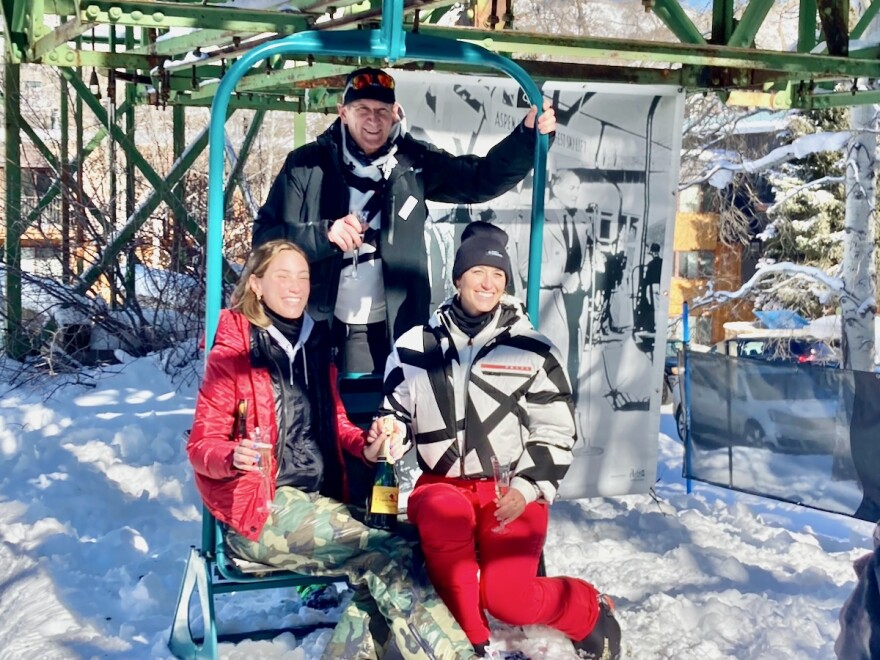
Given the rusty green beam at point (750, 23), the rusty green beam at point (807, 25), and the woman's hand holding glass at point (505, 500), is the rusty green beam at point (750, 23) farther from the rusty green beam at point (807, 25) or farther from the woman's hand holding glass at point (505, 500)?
the woman's hand holding glass at point (505, 500)

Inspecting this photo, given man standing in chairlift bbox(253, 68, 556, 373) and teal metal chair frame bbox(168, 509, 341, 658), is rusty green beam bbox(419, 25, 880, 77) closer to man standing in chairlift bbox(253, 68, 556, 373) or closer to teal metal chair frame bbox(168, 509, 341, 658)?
man standing in chairlift bbox(253, 68, 556, 373)

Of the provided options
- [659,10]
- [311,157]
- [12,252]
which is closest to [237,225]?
[12,252]

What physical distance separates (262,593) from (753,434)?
10.0 feet

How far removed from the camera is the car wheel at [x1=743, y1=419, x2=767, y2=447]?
5918mm

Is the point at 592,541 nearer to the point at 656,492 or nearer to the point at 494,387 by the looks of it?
the point at 656,492

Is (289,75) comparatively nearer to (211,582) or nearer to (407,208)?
(407,208)

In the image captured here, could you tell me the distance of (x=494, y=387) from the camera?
3434mm

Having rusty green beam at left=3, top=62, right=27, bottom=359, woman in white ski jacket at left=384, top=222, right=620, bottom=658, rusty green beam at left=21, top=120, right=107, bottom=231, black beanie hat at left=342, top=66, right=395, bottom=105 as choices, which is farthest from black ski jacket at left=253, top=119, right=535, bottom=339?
rusty green beam at left=21, top=120, right=107, bottom=231

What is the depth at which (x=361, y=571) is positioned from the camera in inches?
126

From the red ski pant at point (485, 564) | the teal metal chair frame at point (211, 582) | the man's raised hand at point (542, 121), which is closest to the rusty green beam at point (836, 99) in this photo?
the man's raised hand at point (542, 121)

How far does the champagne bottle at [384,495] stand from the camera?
3318mm

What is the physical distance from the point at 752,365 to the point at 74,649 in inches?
158

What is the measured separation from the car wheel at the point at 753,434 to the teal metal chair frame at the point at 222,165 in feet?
10.3

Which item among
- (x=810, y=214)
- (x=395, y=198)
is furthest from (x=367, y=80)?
(x=810, y=214)
